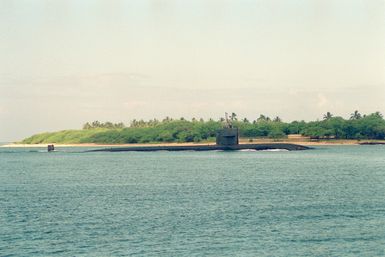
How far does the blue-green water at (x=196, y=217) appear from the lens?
4531 cm

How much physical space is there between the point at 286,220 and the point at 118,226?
41.9 feet

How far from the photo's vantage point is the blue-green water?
45312 millimetres

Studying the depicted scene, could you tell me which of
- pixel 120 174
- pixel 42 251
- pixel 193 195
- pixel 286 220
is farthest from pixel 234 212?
pixel 120 174

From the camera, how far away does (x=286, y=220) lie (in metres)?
55.2

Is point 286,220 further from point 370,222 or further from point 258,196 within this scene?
point 258,196

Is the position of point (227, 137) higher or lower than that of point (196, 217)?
higher

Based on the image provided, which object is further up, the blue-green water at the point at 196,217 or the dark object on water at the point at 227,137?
the dark object on water at the point at 227,137

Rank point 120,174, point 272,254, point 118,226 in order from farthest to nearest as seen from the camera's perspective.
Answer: point 120,174, point 118,226, point 272,254

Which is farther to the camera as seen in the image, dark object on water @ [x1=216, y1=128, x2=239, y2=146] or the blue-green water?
dark object on water @ [x1=216, y1=128, x2=239, y2=146]

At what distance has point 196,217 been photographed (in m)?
57.6

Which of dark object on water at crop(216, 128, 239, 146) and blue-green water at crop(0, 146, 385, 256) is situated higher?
dark object on water at crop(216, 128, 239, 146)

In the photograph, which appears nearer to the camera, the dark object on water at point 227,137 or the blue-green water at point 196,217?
the blue-green water at point 196,217

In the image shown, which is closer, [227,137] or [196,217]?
[196,217]

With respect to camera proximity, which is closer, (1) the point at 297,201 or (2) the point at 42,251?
(2) the point at 42,251
